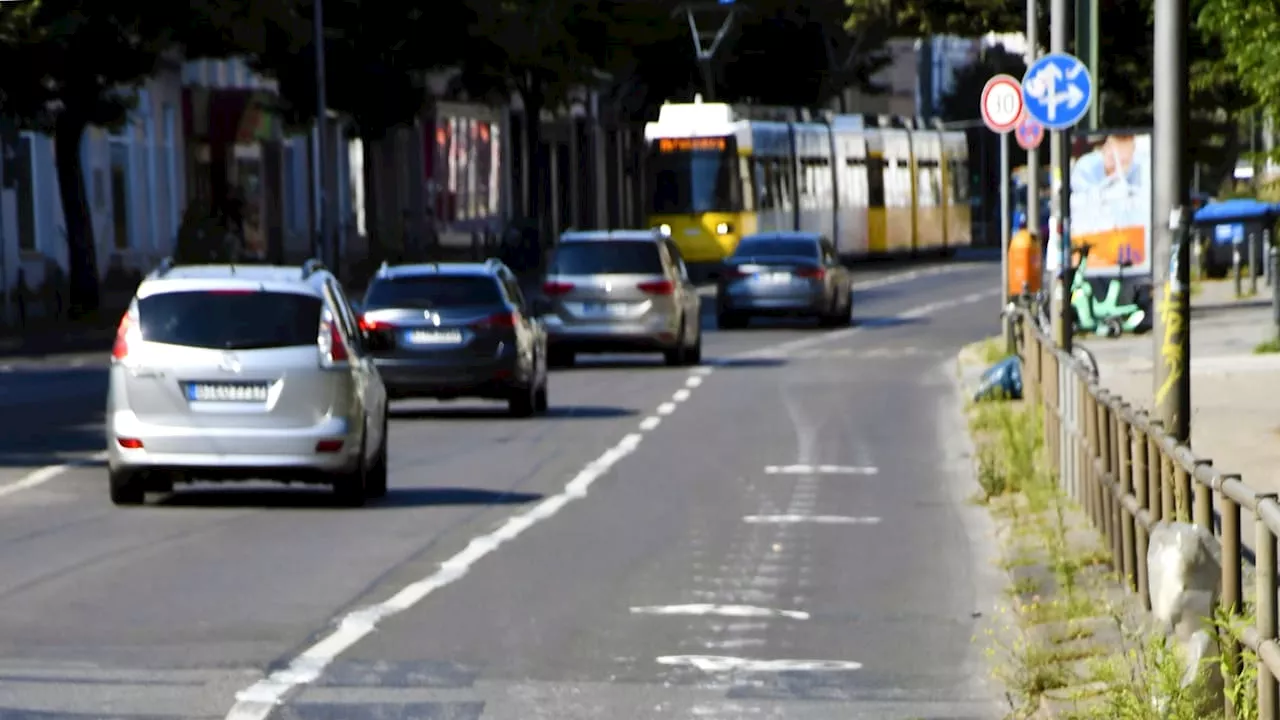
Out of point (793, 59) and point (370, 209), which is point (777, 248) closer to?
point (370, 209)

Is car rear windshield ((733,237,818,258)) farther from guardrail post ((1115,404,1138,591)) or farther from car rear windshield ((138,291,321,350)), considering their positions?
guardrail post ((1115,404,1138,591))

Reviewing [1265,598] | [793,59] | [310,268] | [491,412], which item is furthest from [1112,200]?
[793,59]

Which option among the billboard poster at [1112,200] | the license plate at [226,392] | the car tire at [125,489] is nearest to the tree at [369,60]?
the billboard poster at [1112,200]

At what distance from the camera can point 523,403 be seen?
26859 millimetres

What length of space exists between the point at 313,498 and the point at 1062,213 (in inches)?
253

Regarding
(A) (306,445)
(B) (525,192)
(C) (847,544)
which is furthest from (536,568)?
(B) (525,192)

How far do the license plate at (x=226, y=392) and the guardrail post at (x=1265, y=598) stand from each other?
10706mm

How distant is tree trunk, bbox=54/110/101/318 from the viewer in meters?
44.8

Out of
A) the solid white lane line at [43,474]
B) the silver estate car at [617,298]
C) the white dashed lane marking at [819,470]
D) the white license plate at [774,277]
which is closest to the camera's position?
the solid white lane line at [43,474]

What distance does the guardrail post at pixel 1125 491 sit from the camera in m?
11.8

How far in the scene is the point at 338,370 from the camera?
17.8 metres

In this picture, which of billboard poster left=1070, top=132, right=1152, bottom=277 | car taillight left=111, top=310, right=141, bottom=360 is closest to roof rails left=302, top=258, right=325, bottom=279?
car taillight left=111, top=310, right=141, bottom=360

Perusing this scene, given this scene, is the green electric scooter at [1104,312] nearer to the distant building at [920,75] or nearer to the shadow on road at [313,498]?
the shadow on road at [313,498]

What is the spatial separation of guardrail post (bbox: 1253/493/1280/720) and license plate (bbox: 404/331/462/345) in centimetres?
1940
